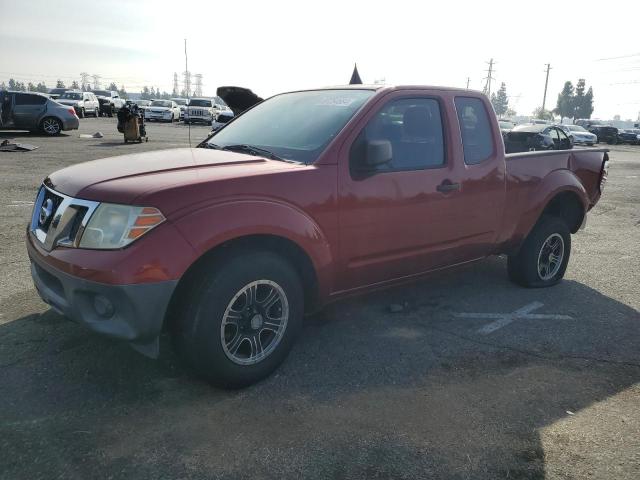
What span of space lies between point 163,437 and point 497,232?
127 inches

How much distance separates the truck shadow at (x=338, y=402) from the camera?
99.0 inches

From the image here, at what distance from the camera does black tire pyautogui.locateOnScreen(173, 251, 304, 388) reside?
2.87 meters

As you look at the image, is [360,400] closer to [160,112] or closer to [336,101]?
[336,101]

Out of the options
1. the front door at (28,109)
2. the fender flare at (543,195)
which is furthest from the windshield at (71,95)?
the fender flare at (543,195)

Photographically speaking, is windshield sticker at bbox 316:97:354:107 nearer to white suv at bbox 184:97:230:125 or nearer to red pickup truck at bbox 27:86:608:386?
red pickup truck at bbox 27:86:608:386

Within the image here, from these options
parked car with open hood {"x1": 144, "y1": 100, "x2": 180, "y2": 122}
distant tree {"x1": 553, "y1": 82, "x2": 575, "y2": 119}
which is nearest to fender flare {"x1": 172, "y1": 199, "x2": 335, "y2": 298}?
parked car with open hood {"x1": 144, "y1": 100, "x2": 180, "y2": 122}

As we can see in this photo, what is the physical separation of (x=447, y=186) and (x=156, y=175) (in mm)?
2160

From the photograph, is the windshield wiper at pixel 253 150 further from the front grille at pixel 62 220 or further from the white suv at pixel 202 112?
the white suv at pixel 202 112

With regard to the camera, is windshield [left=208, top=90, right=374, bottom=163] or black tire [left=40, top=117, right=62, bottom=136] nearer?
windshield [left=208, top=90, right=374, bottom=163]

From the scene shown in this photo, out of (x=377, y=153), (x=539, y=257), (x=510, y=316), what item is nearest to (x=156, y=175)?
(x=377, y=153)

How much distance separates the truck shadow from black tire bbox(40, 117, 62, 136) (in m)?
18.5

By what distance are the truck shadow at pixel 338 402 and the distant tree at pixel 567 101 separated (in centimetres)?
13261

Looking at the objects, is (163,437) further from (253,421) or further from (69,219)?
(69,219)

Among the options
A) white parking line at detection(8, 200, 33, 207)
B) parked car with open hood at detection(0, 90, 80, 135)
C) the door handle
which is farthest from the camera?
parked car with open hood at detection(0, 90, 80, 135)
